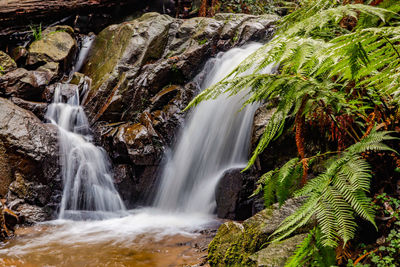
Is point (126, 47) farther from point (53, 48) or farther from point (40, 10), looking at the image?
point (40, 10)

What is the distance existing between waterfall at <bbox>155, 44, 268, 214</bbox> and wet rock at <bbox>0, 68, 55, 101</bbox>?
146 inches

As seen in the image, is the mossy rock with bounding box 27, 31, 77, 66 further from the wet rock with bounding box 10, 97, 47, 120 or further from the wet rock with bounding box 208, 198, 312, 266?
the wet rock with bounding box 208, 198, 312, 266

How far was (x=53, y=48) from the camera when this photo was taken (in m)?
7.73

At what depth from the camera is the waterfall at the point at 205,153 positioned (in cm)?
524

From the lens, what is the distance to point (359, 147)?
4.99 feet

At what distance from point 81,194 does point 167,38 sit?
15.8 ft

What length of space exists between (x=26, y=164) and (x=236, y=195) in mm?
3979

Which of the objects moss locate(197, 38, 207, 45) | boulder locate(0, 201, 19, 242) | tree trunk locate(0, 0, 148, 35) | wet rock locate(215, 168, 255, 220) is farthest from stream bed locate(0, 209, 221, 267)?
tree trunk locate(0, 0, 148, 35)

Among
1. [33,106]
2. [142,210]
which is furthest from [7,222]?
[33,106]

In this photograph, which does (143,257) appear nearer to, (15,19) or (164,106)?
(164,106)

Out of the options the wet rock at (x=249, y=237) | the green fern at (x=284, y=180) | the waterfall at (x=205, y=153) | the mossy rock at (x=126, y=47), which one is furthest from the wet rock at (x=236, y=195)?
the mossy rock at (x=126, y=47)

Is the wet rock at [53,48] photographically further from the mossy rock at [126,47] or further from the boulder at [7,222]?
the boulder at [7,222]

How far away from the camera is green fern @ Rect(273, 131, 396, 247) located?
120 cm

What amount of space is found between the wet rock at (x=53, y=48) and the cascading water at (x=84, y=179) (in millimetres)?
2029
